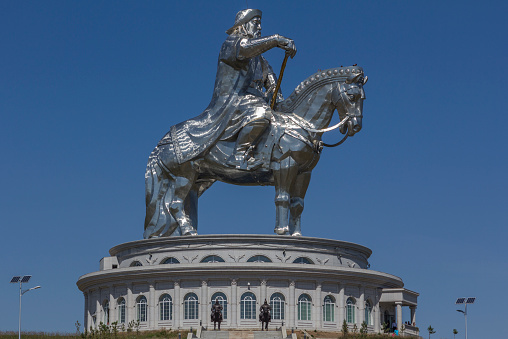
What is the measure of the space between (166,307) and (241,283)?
13.0 ft

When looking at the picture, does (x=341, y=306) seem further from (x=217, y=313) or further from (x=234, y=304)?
(x=217, y=313)

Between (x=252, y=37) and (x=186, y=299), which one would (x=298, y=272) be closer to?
(x=186, y=299)

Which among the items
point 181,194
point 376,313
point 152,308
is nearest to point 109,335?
point 152,308

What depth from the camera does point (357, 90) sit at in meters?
59.0

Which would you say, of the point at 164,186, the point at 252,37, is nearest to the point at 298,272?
the point at 164,186

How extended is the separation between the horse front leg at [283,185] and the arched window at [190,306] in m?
5.36

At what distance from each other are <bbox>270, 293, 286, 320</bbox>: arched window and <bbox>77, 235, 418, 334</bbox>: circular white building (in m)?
0.05

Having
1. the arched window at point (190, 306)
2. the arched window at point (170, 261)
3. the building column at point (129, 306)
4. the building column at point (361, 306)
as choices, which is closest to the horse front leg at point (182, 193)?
the arched window at point (170, 261)

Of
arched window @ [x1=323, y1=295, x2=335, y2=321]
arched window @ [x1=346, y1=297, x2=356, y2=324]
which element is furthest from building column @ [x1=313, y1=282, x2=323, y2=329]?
arched window @ [x1=346, y1=297, x2=356, y2=324]

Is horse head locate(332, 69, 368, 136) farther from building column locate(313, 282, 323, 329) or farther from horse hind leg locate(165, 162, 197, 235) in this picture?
horse hind leg locate(165, 162, 197, 235)

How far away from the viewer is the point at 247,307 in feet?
190

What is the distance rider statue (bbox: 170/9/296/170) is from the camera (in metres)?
59.5

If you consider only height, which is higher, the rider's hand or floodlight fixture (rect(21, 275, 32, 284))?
the rider's hand

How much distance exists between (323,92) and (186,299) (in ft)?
40.5
